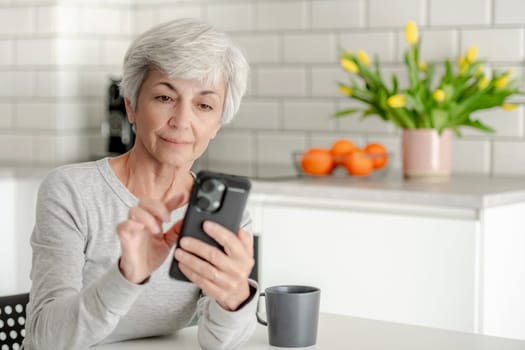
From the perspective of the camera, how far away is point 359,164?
10.1 feet

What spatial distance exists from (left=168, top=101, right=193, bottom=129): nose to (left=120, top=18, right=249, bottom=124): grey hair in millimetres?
48

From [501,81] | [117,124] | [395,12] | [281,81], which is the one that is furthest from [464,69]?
[117,124]

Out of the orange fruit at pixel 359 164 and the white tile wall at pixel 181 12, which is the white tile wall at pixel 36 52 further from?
the orange fruit at pixel 359 164

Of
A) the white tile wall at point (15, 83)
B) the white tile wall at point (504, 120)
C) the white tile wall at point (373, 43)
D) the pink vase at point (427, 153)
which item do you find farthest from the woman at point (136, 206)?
the white tile wall at point (15, 83)

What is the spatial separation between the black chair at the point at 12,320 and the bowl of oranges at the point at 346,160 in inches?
56.0

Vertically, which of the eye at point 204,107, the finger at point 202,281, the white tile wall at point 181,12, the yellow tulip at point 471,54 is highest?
the white tile wall at point 181,12

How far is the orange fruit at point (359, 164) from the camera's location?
10.1 ft

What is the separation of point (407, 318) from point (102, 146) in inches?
61.3

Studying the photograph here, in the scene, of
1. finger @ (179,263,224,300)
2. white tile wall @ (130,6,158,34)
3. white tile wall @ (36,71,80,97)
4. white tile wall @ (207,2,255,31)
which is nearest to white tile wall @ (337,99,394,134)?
white tile wall @ (207,2,255,31)

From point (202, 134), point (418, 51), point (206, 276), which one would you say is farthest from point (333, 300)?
point (206, 276)

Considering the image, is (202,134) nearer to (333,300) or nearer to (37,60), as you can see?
(333,300)

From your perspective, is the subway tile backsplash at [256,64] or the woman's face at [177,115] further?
the subway tile backsplash at [256,64]

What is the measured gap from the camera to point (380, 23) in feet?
11.2

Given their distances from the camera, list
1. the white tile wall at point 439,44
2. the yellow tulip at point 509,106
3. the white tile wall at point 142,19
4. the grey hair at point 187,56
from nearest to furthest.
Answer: the grey hair at point 187,56, the yellow tulip at point 509,106, the white tile wall at point 439,44, the white tile wall at point 142,19
